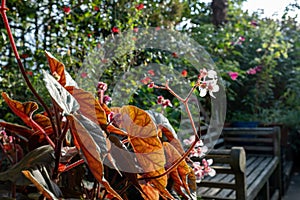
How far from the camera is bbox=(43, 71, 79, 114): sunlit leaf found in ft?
1.37

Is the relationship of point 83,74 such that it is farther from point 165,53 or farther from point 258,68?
point 258,68

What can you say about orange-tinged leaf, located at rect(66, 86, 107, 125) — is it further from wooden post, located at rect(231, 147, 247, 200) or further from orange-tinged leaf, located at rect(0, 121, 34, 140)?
wooden post, located at rect(231, 147, 247, 200)

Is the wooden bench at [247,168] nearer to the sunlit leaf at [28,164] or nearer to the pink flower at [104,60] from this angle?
the pink flower at [104,60]

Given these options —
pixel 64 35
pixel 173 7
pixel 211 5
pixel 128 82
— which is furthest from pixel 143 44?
pixel 211 5

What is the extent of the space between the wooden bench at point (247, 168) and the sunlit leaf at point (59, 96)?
107 cm

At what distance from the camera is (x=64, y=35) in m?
2.15

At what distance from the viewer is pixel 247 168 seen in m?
2.71

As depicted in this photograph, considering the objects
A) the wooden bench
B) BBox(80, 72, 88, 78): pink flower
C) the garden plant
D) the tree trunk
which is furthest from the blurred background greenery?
the garden plant

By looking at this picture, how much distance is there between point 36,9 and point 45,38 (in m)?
0.18

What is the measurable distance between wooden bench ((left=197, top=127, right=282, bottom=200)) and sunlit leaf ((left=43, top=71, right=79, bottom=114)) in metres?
1.07

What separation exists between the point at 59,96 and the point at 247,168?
8.18 ft

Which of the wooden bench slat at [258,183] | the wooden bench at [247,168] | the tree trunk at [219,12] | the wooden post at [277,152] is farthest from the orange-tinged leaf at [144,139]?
the tree trunk at [219,12]

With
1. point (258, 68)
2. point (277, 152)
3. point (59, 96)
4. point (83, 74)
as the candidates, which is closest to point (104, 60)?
point (83, 74)

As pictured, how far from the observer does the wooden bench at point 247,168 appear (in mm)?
1485
